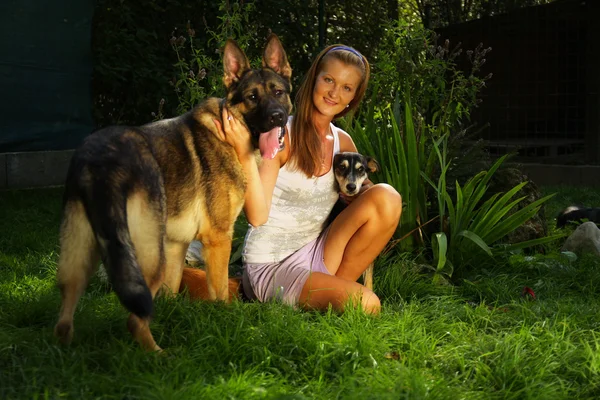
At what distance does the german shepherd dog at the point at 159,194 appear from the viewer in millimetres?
2576

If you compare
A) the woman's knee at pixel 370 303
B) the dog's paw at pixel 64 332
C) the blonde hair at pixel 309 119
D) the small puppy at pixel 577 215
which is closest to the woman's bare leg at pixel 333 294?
the woman's knee at pixel 370 303

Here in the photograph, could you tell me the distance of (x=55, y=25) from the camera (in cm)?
754

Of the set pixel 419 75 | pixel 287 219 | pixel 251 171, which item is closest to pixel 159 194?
pixel 251 171

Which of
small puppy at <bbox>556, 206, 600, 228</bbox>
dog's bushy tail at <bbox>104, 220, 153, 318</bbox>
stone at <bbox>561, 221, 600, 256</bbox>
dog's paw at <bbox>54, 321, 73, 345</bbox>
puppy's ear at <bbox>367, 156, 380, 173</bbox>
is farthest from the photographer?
small puppy at <bbox>556, 206, 600, 228</bbox>

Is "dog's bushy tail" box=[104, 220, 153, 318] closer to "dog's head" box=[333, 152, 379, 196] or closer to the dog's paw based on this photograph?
the dog's paw

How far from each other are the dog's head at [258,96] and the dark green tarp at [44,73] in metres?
4.56

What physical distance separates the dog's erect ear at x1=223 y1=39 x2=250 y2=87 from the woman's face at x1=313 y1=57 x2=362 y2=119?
0.55 metres

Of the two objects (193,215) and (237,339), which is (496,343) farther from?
(193,215)

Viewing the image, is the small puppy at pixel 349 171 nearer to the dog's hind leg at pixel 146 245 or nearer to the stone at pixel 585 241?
the dog's hind leg at pixel 146 245

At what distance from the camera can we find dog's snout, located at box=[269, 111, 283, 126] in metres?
3.27

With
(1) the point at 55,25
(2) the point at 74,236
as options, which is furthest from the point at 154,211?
(1) the point at 55,25

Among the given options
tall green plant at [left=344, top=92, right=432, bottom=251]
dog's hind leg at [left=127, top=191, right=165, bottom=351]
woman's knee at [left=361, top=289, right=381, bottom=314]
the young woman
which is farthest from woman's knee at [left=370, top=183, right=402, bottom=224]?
dog's hind leg at [left=127, top=191, right=165, bottom=351]

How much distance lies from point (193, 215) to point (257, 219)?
0.40 meters

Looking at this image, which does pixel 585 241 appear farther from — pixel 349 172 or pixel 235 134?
pixel 235 134
